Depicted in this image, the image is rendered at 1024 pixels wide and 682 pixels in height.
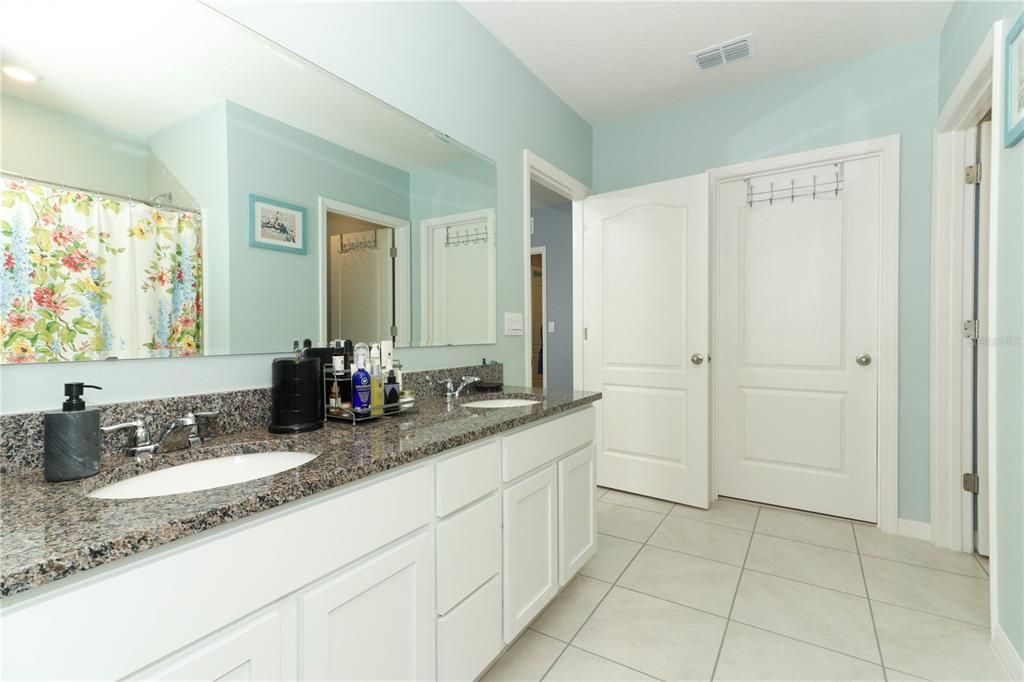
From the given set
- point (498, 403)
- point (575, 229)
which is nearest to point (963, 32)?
point (575, 229)

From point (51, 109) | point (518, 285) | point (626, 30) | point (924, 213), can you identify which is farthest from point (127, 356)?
point (924, 213)

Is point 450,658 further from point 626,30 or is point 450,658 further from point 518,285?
point 626,30

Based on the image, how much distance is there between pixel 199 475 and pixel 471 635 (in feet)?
2.65

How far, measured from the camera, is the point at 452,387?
207cm

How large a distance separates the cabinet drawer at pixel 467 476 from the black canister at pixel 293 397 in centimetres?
39

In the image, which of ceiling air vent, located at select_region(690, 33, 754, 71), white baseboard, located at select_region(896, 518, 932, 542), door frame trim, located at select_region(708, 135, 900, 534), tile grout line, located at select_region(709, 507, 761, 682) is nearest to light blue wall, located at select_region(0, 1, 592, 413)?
ceiling air vent, located at select_region(690, 33, 754, 71)

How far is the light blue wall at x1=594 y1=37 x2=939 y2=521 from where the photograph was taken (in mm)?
2439

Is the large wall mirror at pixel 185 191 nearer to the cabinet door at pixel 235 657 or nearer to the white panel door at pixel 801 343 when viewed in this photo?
the cabinet door at pixel 235 657

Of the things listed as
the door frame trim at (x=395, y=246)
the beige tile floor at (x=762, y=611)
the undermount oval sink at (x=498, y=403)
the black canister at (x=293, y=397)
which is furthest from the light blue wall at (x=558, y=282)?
the black canister at (x=293, y=397)

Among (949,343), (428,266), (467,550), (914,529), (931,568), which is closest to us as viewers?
(467,550)

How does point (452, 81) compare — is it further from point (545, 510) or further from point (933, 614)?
point (933, 614)

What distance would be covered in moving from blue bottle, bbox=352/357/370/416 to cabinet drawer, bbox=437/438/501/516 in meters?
0.33

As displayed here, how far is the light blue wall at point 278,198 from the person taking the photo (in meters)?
1.32

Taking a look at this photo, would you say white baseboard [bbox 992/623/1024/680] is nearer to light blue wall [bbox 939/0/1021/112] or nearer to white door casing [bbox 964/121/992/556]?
white door casing [bbox 964/121/992/556]
